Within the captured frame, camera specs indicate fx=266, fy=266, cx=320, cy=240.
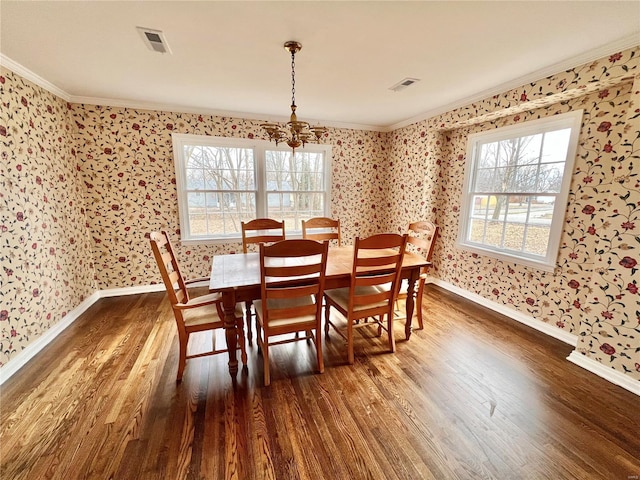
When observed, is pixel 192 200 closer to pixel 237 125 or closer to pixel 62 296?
pixel 237 125

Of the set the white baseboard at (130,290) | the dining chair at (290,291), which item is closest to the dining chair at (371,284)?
the dining chair at (290,291)

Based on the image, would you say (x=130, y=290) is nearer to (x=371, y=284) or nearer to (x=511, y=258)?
(x=371, y=284)

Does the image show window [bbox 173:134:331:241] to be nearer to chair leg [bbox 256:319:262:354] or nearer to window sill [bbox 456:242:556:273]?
chair leg [bbox 256:319:262:354]

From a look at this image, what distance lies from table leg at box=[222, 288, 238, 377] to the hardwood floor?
0.16 m

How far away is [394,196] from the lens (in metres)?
4.43

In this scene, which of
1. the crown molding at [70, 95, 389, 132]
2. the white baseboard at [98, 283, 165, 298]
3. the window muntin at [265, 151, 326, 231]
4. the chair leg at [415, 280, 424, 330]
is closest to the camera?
the chair leg at [415, 280, 424, 330]

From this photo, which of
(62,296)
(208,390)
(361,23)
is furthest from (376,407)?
(62,296)

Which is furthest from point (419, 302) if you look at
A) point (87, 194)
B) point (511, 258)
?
point (87, 194)

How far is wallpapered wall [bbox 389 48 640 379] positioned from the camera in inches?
74.5

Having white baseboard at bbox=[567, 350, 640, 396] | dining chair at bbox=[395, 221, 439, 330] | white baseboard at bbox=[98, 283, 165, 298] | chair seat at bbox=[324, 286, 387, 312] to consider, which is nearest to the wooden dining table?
dining chair at bbox=[395, 221, 439, 330]

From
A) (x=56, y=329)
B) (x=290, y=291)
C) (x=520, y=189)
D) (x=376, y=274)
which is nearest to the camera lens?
(x=290, y=291)

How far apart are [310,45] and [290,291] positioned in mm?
1748

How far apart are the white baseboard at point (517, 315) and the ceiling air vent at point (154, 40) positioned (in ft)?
13.2

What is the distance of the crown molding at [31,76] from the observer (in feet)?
6.87
